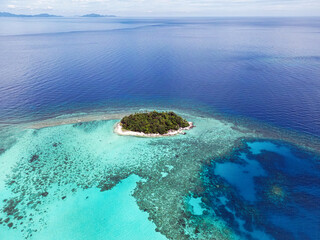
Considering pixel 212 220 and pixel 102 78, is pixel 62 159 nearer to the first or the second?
pixel 212 220

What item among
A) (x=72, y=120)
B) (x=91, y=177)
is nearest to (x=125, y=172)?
(x=91, y=177)

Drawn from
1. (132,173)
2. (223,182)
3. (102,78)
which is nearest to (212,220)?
(223,182)

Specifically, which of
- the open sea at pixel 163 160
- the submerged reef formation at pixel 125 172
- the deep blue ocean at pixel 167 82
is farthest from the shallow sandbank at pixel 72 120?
the deep blue ocean at pixel 167 82

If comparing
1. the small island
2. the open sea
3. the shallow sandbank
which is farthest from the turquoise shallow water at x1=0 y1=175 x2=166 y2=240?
the shallow sandbank

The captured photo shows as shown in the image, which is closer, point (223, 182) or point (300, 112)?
point (223, 182)

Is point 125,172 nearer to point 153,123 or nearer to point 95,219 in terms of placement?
point 95,219

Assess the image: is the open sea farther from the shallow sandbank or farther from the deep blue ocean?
the shallow sandbank
